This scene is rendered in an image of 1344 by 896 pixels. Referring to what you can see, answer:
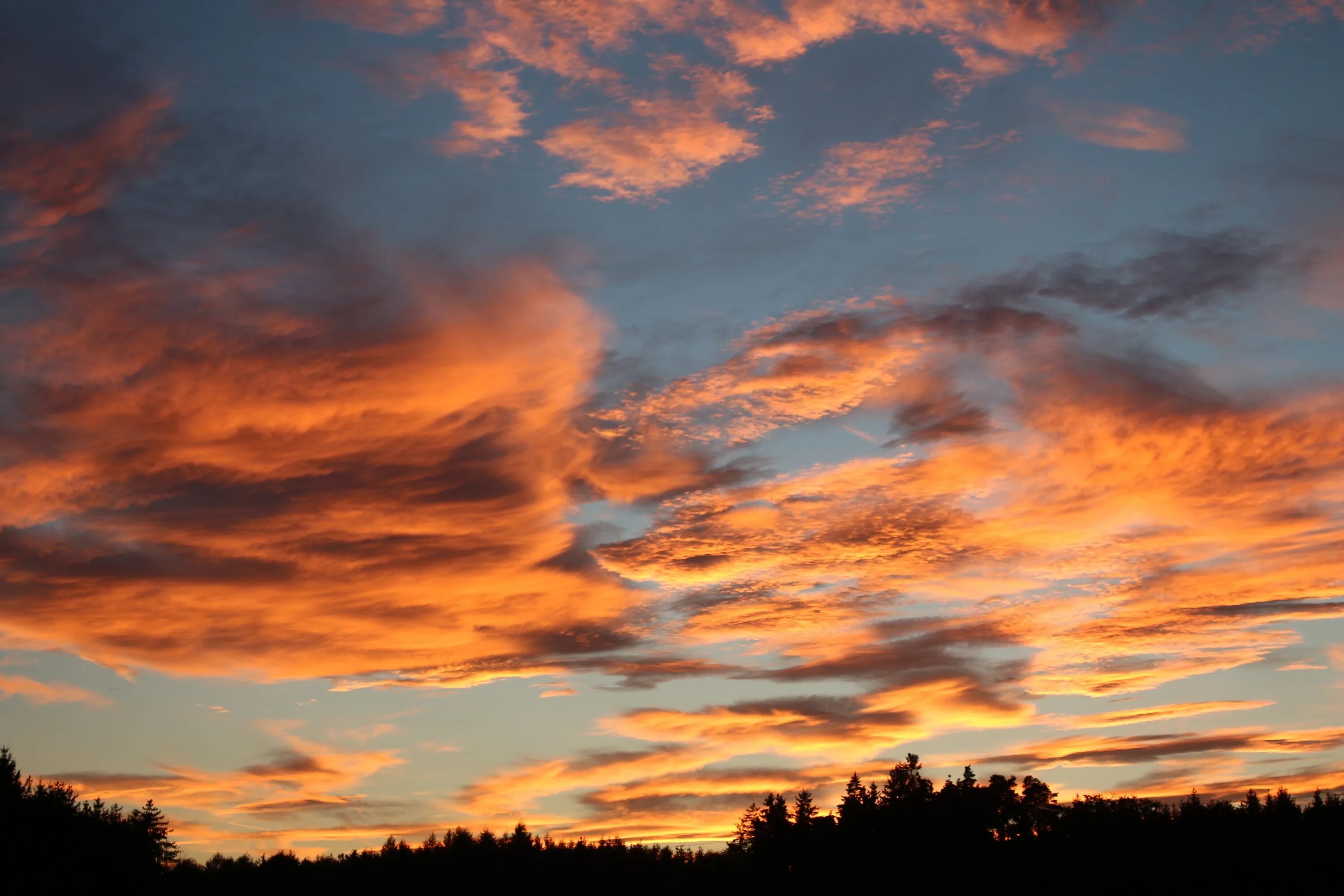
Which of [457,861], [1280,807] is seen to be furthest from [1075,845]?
[457,861]

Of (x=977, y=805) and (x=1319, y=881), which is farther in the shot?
(x=977, y=805)

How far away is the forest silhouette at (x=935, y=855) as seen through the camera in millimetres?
114938

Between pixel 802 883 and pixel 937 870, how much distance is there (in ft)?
75.0

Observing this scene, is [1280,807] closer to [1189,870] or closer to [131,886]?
[1189,870]

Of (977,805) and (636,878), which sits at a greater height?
(977,805)

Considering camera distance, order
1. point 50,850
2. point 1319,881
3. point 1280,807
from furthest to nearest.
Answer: point 1280,807 < point 1319,881 < point 50,850

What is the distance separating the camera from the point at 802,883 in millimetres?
185125

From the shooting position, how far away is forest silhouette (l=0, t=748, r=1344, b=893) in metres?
115

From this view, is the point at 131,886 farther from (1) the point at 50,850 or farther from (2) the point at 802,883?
(2) the point at 802,883

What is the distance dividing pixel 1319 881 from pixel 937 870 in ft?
172

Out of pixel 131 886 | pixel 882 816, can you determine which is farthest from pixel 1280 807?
pixel 131 886

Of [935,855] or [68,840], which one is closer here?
[68,840]

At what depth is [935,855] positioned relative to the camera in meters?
180

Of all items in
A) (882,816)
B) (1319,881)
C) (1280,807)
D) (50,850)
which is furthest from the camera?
(882,816)
